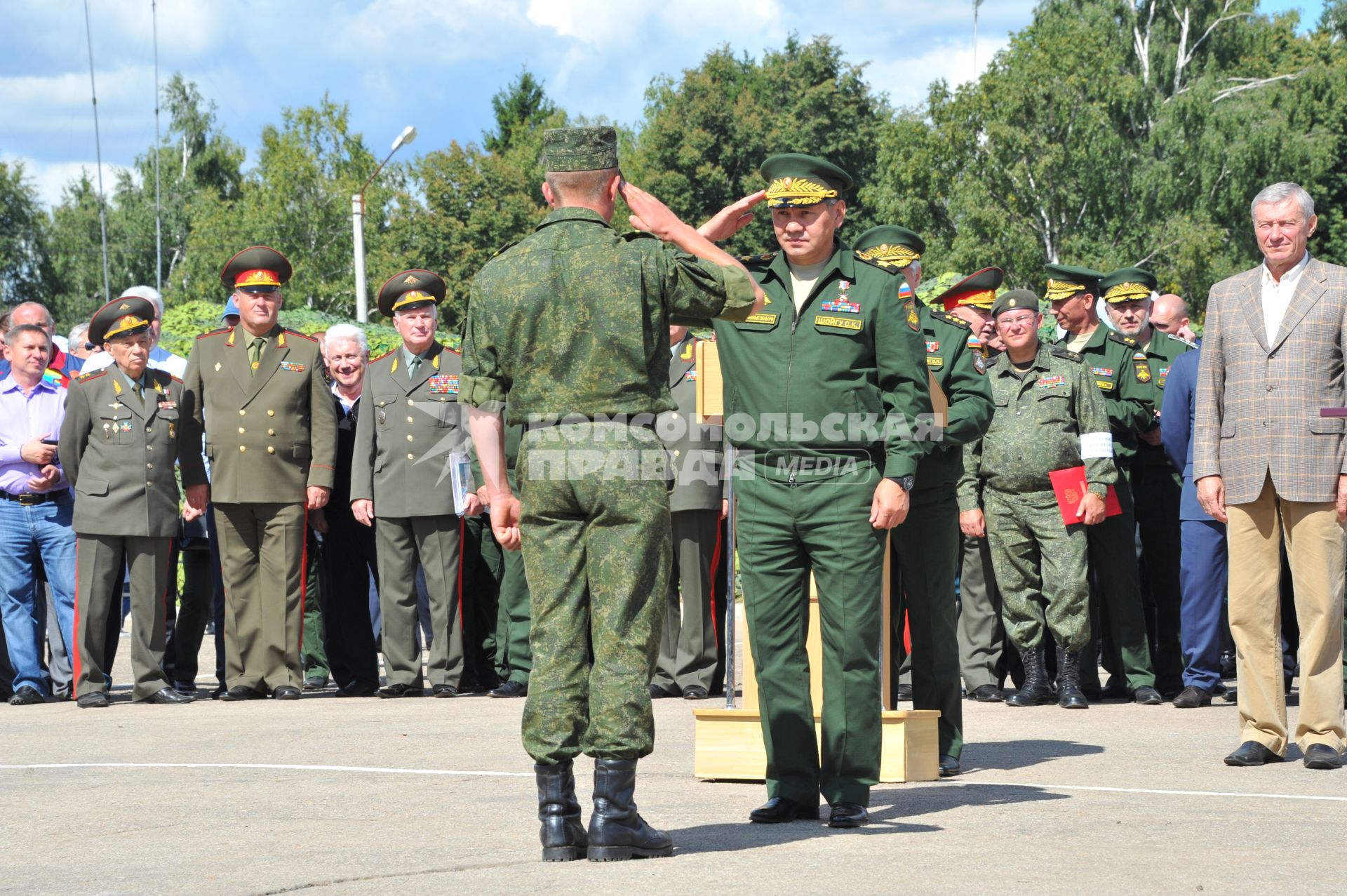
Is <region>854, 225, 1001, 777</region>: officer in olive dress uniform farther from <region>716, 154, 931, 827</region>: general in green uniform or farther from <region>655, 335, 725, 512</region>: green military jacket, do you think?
<region>655, 335, 725, 512</region>: green military jacket

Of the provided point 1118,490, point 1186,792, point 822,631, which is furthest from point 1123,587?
point 822,631

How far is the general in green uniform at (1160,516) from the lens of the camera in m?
10.4

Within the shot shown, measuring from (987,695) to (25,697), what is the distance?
5850mm

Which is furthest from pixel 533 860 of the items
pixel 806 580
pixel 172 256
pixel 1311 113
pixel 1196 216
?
pixel 172 256

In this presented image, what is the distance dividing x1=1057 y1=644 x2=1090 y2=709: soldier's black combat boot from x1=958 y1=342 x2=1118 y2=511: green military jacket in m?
0.95

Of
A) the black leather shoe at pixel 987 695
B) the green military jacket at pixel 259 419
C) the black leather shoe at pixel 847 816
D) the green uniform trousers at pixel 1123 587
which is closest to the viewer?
the black leather shoe at pixel 847 816

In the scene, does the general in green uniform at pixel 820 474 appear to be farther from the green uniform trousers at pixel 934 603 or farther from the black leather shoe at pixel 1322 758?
the black leather shoe at pixel 1322 758

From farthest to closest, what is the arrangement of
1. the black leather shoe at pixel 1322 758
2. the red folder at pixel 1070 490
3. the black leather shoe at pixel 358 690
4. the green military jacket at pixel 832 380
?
the black leather shoe at pixel 358 690, the red folder at pixel 1070 490, the black leather shoe at pixel 1322 758, the green military jacket at pixel 832 380

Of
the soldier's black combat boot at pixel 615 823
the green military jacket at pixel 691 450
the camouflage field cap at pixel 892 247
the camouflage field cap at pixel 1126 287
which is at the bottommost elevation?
the soldier's black combat boot at pixel 615 823

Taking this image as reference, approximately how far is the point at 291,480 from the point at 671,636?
252cm

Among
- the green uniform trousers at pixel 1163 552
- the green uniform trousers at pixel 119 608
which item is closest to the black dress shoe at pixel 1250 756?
the green uniform trousers at pixel 1163 552

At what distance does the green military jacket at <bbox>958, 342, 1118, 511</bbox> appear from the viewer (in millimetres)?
9445

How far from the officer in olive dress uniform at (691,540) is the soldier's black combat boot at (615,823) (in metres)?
4.91

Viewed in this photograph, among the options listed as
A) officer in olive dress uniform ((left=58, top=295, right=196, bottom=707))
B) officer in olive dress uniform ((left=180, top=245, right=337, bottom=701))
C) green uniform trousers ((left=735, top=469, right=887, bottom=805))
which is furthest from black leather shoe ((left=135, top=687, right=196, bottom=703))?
green uniform trousers ((left=735, top=469, right=887, bottom=805))
